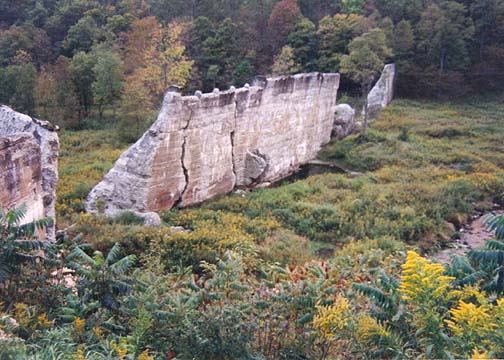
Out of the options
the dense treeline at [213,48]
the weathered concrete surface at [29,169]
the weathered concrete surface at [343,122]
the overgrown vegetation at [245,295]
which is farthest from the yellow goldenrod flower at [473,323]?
the dense treeline at [213,48]

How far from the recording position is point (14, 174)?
10.6 metres

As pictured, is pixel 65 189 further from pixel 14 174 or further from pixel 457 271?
pixel 457 271

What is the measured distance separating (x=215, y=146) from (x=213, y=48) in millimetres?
24664

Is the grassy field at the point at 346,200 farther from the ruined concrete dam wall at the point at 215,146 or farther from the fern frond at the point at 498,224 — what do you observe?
the fern frond at the point at 498,224

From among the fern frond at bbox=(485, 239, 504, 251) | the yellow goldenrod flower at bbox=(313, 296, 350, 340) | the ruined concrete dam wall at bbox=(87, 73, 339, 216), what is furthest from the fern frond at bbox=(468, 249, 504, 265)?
the ruined concrete dam wall at bbox=(87, 73, 339, 216)

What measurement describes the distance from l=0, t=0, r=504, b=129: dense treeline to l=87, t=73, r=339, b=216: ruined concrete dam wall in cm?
733

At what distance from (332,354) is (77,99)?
30320 millimetres

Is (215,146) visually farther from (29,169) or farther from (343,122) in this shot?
(343,122)

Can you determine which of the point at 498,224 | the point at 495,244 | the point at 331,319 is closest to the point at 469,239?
the point at 498,224

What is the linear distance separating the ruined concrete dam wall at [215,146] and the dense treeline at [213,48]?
7331mm

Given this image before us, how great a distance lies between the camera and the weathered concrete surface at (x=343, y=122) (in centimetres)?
2967

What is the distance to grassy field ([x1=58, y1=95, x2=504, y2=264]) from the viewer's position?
14117mm

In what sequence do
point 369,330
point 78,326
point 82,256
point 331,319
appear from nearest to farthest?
point 369,330 → point 331,319 → point 78,326 → point 82,256

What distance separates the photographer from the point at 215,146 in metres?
18.6
